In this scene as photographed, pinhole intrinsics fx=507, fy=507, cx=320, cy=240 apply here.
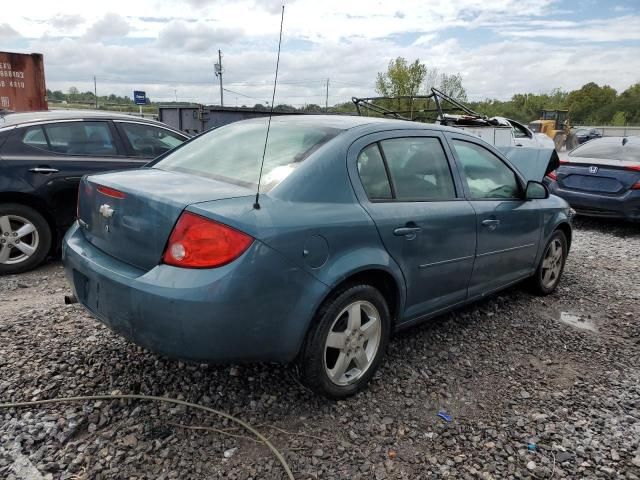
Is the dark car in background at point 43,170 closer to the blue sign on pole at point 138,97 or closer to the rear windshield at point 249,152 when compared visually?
the rear windshield at point 249,152

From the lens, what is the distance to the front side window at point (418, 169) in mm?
3027

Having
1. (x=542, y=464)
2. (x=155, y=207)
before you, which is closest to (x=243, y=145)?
(x=155, y=207)

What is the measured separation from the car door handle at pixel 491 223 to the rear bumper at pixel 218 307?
1581mm

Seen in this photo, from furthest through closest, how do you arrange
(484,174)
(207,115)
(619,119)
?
1. (619,119)
2. (207,115)
3. (484,174)

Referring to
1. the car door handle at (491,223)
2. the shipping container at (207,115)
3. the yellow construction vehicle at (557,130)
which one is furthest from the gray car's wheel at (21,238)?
the yellow construction vehicle at (557,130)

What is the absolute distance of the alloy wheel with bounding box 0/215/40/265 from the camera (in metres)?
4.64

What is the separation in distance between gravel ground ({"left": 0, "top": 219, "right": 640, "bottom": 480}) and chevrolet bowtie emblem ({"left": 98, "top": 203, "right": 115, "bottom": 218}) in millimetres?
961

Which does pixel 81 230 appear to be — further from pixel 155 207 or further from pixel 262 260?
pixel 262 260

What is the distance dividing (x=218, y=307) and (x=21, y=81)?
11.2 meters

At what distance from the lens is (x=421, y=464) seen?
94.0 inches

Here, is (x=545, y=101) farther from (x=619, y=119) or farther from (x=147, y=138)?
(x=147, y=138)

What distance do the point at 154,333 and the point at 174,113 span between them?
488 inches

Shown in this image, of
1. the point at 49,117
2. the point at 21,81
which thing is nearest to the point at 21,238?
the point at 49,117

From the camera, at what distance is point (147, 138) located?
18.4ft
